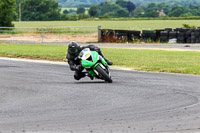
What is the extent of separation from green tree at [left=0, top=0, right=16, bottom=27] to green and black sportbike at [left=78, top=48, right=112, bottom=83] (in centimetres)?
4051

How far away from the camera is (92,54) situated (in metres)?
13.9

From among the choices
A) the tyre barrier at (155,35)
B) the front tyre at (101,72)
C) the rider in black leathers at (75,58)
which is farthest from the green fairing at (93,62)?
the tyre barrier at (155,35)

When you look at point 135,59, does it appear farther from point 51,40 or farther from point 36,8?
point 36,8

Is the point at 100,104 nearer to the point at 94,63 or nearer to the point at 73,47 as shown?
the point at 94,63

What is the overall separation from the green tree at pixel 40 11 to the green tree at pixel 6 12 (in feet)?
268

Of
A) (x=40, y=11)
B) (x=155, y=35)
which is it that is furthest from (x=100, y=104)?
(x=40, y=11)

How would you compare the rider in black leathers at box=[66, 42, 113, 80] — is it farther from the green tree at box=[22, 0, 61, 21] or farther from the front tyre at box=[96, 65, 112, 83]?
the green tree at box=[22, 0, 61, 21]

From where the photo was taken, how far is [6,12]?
53844 millimetres

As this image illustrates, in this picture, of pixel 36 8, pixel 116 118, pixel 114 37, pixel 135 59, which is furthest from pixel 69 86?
pixel 36 8

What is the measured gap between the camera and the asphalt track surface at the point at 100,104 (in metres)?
8.22

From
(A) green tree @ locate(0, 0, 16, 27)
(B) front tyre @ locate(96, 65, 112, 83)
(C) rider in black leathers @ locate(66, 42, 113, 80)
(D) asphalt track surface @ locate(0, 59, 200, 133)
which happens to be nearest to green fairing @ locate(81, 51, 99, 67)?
(B) front tyre @ locate(96, 65, 112, 83)

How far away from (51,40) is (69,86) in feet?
89.1

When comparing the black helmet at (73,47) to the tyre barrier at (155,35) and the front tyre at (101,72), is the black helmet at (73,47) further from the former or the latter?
the tyre barrier at (155,35)

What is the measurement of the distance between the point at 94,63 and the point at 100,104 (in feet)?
11.1
